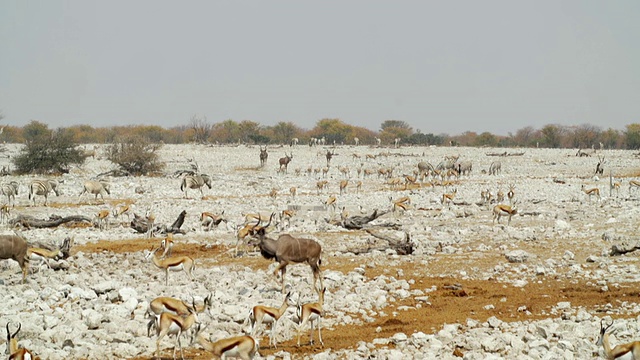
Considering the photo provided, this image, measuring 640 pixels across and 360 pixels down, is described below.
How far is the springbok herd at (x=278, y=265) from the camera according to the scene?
8.67 metres

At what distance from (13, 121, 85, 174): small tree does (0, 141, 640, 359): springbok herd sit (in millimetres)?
2307

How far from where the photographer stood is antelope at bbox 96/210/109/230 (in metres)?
19.6

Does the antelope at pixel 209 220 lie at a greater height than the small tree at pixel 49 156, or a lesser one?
lesser

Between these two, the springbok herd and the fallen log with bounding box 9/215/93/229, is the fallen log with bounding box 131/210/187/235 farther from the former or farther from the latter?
the fallen log with bounding box 9/215/93/229

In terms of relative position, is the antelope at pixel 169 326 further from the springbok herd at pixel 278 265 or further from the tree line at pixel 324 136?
the tree line at pixel 324 136

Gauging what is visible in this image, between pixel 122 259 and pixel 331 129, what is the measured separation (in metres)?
82.5

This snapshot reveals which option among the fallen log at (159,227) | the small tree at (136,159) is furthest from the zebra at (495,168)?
the fallen log at (159,227)

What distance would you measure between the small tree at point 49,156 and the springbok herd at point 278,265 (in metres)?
2.31

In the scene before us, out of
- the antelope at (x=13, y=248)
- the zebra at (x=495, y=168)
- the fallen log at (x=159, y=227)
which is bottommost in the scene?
the fallen log at (x=159, y=227)

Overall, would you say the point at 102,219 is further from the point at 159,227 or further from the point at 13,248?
the point at 13,248

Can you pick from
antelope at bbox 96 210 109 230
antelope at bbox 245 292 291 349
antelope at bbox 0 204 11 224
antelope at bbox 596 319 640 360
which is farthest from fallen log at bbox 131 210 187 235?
antelope at bbox 596 319 640 360

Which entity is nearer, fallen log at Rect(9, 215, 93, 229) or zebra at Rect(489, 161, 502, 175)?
fallen log at Rect(9, 215, 93, 229)

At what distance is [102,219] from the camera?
20703 millimetres

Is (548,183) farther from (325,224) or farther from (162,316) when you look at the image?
(162,316)
